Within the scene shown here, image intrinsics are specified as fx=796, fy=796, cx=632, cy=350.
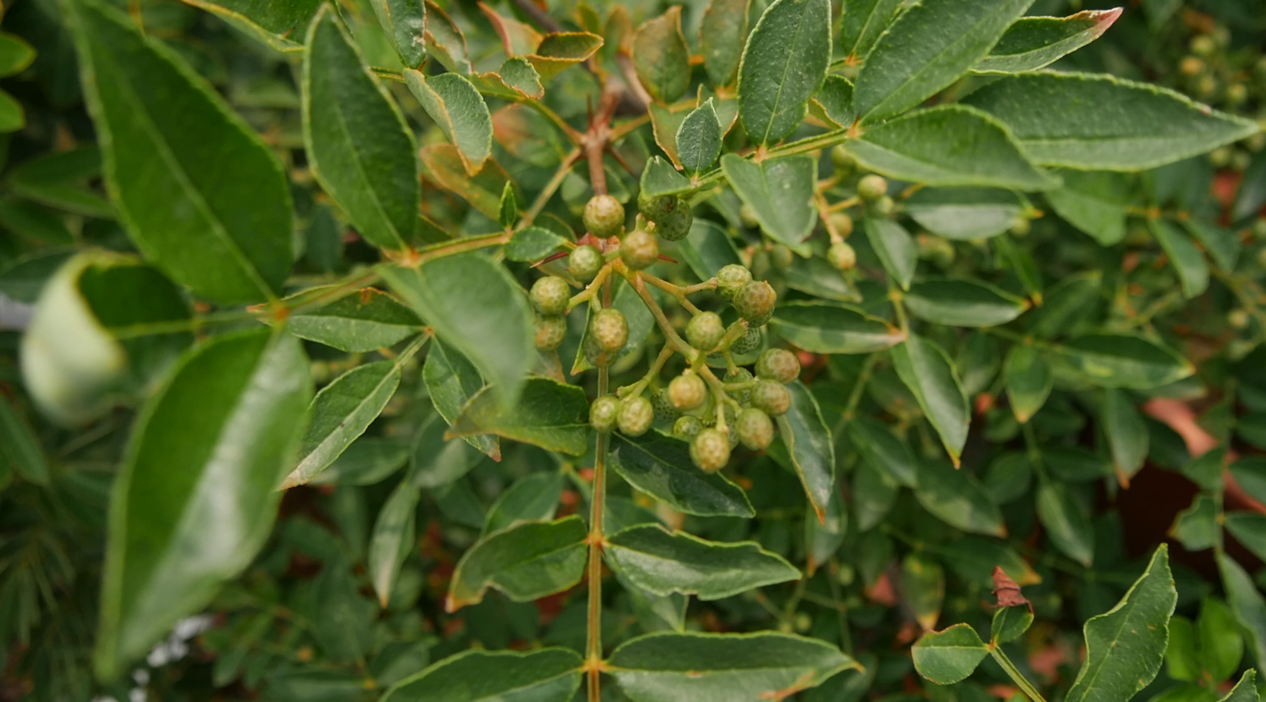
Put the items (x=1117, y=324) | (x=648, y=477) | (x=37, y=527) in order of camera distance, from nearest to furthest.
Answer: (x=648, y=477), (x=1117, y=324), (x=37, y=527)

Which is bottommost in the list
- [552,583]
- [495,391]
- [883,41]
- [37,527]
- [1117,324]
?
[37,527]

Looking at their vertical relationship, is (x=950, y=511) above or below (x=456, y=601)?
below

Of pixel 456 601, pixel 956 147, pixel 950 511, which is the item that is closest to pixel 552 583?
pixel 456 601

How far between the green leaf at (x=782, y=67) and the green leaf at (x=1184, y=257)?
3.23ft

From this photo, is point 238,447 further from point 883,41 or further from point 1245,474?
point 1245,474

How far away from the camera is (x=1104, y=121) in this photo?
2.18 ft

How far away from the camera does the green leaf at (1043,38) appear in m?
0.76

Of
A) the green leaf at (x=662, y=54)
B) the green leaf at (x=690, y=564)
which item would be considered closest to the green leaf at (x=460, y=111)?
the green leaf at (x=662, y=54)

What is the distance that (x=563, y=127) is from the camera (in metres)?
1.07

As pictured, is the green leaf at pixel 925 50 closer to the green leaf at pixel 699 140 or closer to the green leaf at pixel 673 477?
the green leaf at pixel 699 140

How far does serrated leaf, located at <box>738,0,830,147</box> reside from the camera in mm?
750

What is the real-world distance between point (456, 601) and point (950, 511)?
34.0 inches

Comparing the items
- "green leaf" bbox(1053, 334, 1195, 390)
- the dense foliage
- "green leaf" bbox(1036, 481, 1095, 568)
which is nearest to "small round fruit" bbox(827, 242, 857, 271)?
the dense foliage

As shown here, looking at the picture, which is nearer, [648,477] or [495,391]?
[495,391]
